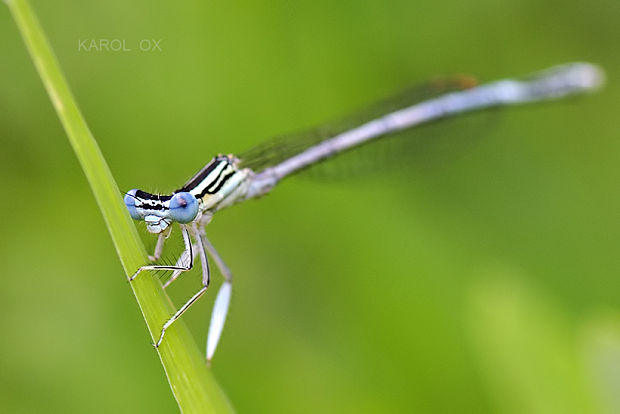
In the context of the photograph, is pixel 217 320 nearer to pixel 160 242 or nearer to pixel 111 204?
pixel 160 242

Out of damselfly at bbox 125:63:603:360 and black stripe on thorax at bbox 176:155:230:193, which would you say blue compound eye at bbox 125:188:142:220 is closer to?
damselfly at bbox 125:63:603:360

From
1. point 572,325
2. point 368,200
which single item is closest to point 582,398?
point 572,325

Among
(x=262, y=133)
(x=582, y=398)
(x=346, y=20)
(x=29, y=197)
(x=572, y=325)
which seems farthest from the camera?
(x=346, y=20)

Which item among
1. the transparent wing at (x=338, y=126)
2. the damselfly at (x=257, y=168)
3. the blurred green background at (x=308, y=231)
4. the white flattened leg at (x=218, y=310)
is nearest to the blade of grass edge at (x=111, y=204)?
the damselfly at (x=257, y=168)

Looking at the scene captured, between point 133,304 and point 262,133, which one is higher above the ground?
point 262,133

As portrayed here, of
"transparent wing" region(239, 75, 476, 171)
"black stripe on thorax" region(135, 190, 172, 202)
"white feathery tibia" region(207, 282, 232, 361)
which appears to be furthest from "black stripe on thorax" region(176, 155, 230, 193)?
"white feathery tibia" region(207, 282, 232, 361)

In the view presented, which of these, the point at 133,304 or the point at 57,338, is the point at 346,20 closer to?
the point at 133,304

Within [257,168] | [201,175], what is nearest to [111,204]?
[201,175]
